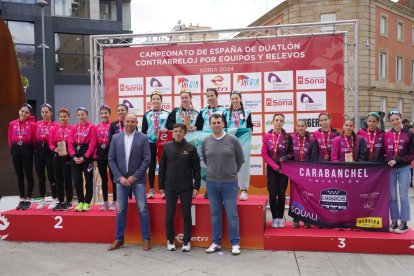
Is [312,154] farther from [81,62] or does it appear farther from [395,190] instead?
[81,62]

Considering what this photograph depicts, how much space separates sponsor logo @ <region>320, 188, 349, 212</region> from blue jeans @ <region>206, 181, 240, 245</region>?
1.32 metres

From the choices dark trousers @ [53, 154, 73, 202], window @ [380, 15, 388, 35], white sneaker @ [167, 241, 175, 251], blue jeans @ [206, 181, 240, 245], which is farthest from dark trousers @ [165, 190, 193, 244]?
window @ [380, 15, 388, 35]

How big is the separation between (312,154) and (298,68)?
8.59 ft

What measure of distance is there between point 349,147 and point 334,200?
806 millimetres

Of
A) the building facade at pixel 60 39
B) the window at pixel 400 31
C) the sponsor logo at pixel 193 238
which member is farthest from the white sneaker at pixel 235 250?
the window at pixel 400 31

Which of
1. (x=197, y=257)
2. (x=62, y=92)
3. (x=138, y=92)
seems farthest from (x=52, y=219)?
(x=62, y=92)

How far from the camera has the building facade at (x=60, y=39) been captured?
968 inches

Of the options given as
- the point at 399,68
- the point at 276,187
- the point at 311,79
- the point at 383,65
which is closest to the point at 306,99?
the point at 311,79

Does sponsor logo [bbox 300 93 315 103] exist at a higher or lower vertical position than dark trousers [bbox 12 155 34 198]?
higher

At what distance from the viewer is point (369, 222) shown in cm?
579

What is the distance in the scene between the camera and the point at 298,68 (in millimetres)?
8234

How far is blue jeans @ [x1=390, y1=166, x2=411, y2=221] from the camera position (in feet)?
19.0

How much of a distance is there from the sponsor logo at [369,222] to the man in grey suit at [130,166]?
9.78ft

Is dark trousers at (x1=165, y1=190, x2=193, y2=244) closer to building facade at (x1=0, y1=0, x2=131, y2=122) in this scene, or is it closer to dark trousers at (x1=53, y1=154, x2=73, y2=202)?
dark trousers at (x1=53, y1=154, x2=73, y2=202)
